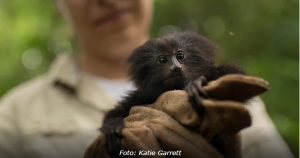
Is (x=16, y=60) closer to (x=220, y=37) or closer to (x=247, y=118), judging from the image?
(x=220, y=37)

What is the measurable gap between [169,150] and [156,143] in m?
0.02

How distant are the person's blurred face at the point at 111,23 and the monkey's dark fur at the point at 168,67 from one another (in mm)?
92

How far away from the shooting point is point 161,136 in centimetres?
83

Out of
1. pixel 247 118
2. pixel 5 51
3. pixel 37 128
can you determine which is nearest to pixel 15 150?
pixel 37 128

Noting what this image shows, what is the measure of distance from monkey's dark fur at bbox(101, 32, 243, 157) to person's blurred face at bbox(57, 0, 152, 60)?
0.09m

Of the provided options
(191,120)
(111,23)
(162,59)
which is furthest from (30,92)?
(191,120)

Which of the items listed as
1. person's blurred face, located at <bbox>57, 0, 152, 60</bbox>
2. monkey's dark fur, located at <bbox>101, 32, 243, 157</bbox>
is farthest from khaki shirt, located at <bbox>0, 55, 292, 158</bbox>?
monkey's dark fur, located at <bbox>101, 32, 243, 157</bbox>

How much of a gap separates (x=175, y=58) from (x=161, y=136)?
0.11 meters

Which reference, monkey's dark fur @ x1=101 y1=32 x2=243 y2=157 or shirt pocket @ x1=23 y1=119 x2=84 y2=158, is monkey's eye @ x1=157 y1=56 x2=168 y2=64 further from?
shirt pocket @ x1=23 y1=119 x2=84 y2=158

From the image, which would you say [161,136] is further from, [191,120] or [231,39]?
[231,39]

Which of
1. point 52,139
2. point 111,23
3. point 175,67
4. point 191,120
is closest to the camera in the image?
point 191,120

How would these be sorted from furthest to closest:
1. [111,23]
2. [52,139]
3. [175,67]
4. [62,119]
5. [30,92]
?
[30,92], [62,119], [52,139], [111,23], [175,67]

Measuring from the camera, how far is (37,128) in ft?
4.98

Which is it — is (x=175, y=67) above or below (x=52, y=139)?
above
